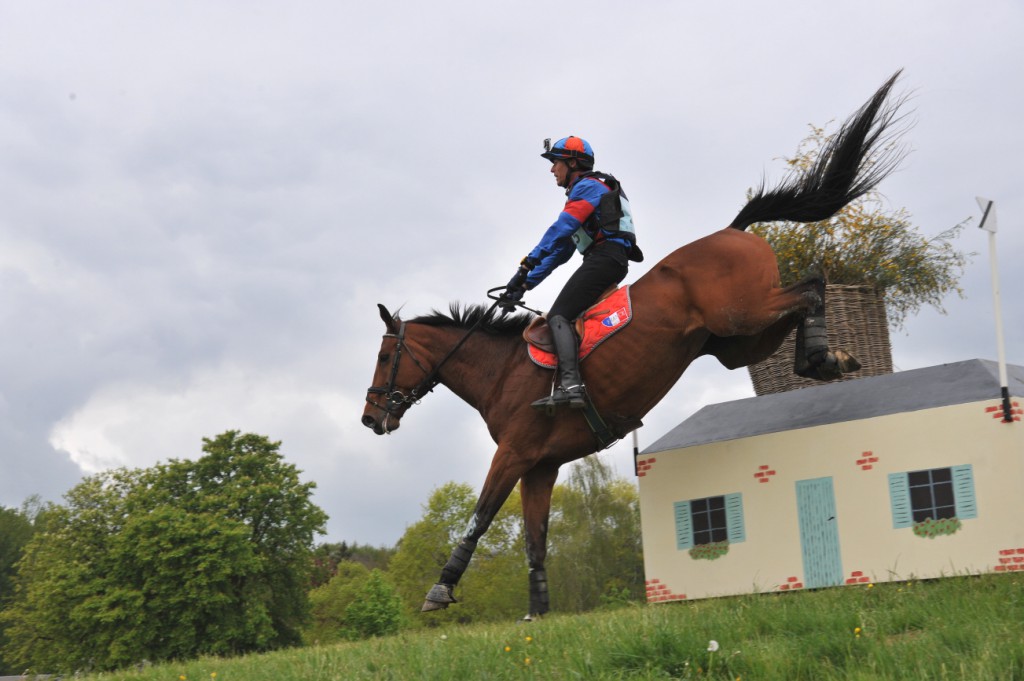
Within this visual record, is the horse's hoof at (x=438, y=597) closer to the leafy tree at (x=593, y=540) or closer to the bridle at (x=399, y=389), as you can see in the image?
the bridle at (x=399, y=389)

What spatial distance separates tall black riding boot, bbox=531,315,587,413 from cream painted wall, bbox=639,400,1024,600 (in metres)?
2.77

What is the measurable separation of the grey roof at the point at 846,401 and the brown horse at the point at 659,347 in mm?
1509

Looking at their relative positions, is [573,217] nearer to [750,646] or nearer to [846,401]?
[846,401]

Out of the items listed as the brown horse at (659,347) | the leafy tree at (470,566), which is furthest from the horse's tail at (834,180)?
the leafy tree at (470,566)

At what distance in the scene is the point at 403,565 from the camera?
52094 millimetres

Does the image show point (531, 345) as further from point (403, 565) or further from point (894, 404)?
point (403, 565)

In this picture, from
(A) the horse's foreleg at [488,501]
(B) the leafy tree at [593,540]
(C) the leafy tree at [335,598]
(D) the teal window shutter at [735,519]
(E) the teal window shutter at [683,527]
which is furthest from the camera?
(C) the leafy tree at [335,598]

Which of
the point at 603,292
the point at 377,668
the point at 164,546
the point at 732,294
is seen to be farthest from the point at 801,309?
the point at 164,546

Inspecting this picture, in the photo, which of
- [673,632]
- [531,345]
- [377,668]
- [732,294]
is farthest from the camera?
[531,345]

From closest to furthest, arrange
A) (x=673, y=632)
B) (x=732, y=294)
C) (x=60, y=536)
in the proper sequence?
(x=673, y=632) < (x=732, y=294) < (x=60, y=536)

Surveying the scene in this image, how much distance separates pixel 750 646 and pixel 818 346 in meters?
3.51

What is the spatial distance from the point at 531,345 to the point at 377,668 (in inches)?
132

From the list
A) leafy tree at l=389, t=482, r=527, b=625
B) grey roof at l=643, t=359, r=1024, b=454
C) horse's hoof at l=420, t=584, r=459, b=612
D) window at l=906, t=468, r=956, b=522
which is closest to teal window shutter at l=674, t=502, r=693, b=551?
grey roof at l=643, t=359, r=1024, b=454

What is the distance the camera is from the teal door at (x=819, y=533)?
9.32 m
